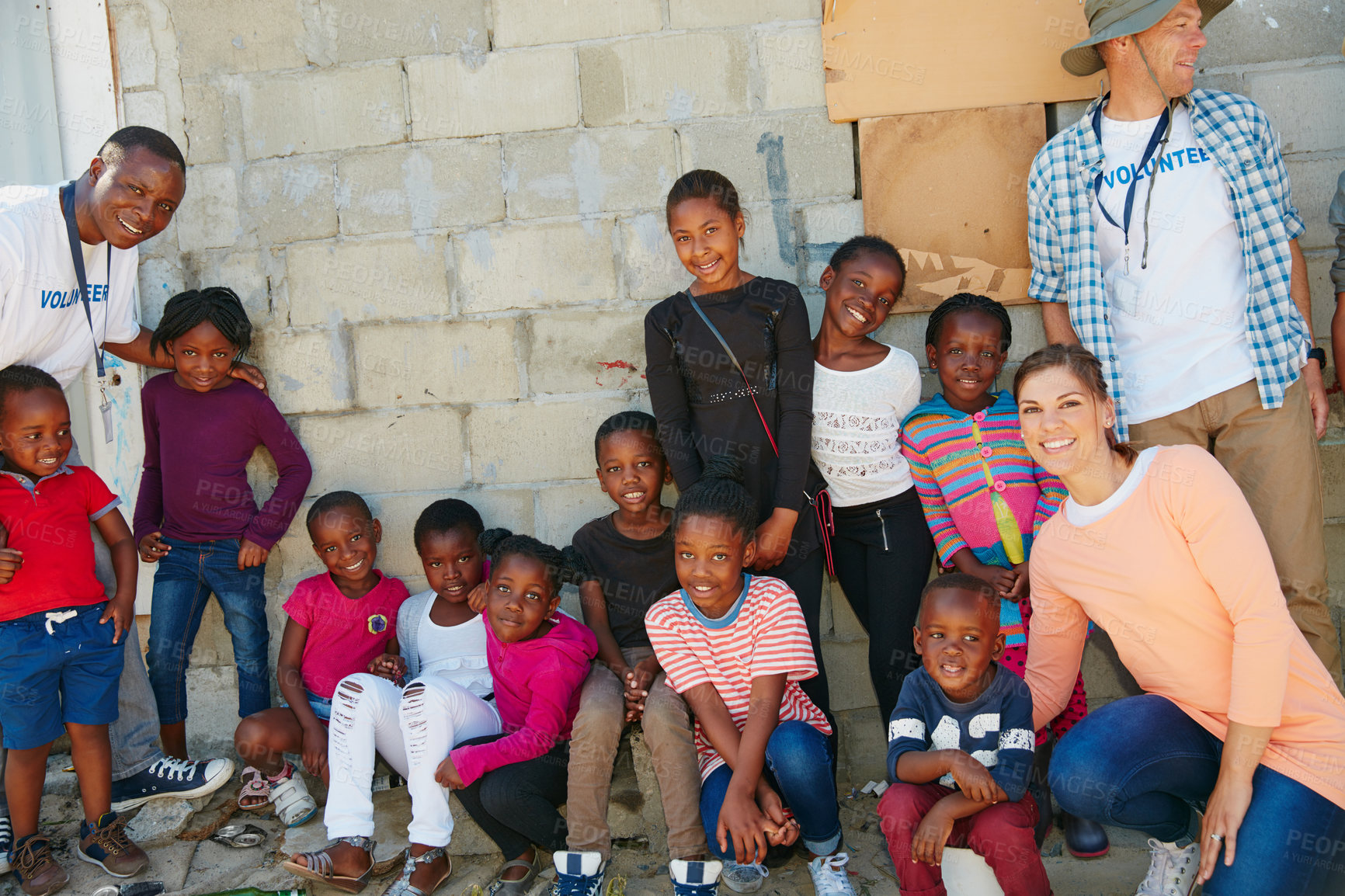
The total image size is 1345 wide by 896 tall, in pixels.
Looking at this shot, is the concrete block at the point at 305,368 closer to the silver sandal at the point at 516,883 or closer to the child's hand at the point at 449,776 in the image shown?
the child's hand at the point at 449,776

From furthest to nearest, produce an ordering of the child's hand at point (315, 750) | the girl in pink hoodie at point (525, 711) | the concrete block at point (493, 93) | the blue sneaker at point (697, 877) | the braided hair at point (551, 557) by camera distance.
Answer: the concrete block at point (493, 93)
the child's hand at point (315, 750)
the braided hair at point (551, 557)
the girl in pink hoodie at point (525, 711)
the blue sneaker at point (697, 877)

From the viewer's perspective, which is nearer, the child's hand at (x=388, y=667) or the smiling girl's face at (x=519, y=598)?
the smiling girl's face at (x=519, y=598)

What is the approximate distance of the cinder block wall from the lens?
332 centimetres

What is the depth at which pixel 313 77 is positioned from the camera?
3438mm

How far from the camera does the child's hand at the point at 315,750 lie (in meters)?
3.04

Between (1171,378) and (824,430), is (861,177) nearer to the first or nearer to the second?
(824,430)

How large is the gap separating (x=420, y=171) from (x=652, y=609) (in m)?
1.91

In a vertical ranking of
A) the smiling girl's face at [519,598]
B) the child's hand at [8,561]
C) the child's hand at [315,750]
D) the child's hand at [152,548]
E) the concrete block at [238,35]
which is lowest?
the child's hand at [315,750]

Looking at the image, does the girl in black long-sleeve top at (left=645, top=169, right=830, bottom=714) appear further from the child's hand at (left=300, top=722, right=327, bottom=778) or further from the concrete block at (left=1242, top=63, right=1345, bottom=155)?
the concrete block at (left=1242, top=63, right=1345, bottom=155)

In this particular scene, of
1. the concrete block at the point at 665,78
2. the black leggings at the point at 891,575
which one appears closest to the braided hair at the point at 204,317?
the concrete block at the point at 665,78

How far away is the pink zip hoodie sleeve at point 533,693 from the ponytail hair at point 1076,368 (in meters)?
1.51

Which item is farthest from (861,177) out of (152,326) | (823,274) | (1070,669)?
(152,326)

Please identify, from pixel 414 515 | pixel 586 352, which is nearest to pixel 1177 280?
pixel 586 352

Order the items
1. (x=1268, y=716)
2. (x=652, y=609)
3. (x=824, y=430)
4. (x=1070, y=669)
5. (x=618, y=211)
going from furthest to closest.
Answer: (x=618, y=211), (x=824, y=430), (x=652, y=609), (x=1070, y=669), (x=1268, y=716)
